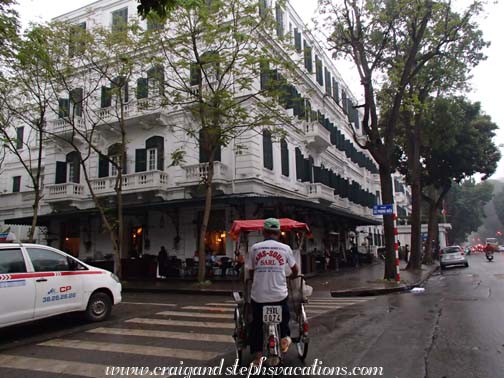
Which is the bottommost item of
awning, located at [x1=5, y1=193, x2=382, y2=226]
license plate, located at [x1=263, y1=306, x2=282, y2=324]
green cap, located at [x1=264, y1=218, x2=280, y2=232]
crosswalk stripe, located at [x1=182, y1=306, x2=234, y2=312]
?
crosswalk stripe, located at [x1=182, y1=306, x2=234, y2=312]

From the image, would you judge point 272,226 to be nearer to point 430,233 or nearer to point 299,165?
point 299,165

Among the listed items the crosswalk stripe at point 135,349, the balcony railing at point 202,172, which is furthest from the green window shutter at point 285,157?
the crosswalk stripe at point 135,349

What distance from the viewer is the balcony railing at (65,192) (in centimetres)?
2390

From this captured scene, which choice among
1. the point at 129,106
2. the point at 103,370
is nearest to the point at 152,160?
the point at 129,106

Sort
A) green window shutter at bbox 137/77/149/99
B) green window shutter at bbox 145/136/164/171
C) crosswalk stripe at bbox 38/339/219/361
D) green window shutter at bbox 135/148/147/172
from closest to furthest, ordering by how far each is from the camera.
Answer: crosswalk stripe at bbox 38/339/219/361 → green window shutter at bbox 137/77/149/99 → green window shutter at bbox 145/136/164/171 → green window shutter at bbox 135/148/147/172

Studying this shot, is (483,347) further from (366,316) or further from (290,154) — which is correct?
(290,154)

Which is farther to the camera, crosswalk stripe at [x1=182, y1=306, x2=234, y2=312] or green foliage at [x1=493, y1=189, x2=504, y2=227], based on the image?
green foliage at [x1=493, y1=189, x2=504, y2=227]

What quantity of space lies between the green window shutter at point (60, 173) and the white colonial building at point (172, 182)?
2.3 inches

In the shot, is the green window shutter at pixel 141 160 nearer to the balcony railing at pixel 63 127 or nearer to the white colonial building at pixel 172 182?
the white colonial building at pixel 172 182

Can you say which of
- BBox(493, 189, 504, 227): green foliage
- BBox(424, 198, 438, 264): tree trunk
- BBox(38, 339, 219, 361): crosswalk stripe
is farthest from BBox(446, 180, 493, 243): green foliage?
BBox(38, 339, 219, 361): crosswalk stripe

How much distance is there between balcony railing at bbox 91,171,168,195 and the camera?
2120 cm

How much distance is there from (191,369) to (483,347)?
13.8ft

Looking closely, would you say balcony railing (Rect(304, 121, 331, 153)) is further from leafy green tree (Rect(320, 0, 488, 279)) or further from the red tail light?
the red tail light

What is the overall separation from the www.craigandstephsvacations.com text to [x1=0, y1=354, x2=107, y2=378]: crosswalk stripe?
18cm
